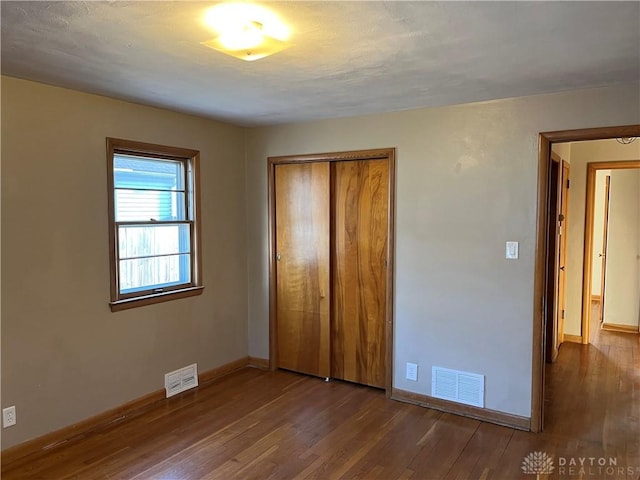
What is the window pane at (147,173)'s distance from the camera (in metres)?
3.43

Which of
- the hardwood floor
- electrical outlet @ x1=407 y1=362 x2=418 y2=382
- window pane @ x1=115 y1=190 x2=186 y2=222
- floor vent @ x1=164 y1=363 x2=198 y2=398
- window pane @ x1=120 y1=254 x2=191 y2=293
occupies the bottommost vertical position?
the hardwood floor

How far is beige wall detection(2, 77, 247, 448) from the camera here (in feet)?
9.12

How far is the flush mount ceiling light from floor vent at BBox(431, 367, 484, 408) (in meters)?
2.59

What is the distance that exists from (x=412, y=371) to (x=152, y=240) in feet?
7.46

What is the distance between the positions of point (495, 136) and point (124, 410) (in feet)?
10.8

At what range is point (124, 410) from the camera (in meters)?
3.44

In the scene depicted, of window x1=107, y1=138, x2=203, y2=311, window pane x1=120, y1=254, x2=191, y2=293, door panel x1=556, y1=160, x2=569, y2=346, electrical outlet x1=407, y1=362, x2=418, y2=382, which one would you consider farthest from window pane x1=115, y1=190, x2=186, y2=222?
door panel x1=556, y1=160, x2=569, y2=346

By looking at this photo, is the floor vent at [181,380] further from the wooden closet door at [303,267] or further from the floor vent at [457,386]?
the floor vent at [457,386]

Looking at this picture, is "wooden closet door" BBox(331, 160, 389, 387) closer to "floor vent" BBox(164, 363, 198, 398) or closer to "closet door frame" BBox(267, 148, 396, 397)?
"closet door frame" BBox(267, 148, 396, 397)

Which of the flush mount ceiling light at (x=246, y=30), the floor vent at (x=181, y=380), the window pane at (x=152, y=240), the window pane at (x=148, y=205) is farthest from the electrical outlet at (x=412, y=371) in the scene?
the flush mount ceiling light at (x=246, y=30)

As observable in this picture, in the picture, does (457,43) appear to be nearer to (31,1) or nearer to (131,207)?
(31,1)

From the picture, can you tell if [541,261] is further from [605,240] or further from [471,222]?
[605,240]

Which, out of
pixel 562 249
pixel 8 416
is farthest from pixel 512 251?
pixel 8 416

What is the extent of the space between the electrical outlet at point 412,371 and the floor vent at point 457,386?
13cm
